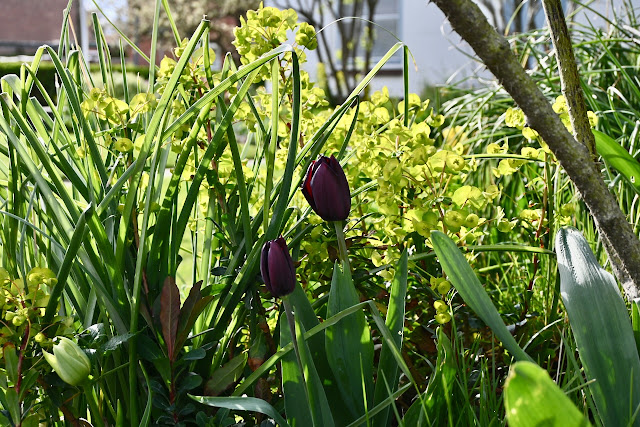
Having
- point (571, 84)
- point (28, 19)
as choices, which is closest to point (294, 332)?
point (571, 84)

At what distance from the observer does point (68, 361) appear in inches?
30.0

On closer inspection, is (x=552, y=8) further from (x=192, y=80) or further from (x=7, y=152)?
(x=7, y=152)

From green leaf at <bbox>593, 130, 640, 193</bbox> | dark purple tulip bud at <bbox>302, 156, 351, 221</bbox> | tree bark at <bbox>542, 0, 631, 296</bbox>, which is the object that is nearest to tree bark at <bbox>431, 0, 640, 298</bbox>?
tree bark at <bbox>542, 0, 631, 296</bbox>

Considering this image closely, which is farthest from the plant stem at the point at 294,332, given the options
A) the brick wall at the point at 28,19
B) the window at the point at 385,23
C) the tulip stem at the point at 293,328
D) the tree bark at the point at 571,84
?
the brick wall at the point at 28,19

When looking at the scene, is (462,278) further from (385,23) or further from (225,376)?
(385,23)

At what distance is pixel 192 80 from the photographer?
40.7 inches

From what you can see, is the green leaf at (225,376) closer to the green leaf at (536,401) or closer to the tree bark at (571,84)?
the green leaf at (536,401)

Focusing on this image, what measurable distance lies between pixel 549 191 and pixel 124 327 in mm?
675

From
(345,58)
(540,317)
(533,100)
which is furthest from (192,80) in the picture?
(345,58)

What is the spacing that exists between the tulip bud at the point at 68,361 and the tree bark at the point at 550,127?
1.88ft

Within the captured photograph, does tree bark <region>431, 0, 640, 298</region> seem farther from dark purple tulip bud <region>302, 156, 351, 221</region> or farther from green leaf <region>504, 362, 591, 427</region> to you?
green leaf <region>504, 362, 591, 427</region>

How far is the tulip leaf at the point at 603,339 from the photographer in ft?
2.44

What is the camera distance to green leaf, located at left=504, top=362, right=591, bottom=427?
1.62 ft

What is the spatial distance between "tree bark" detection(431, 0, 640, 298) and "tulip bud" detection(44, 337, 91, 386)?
0.57m
